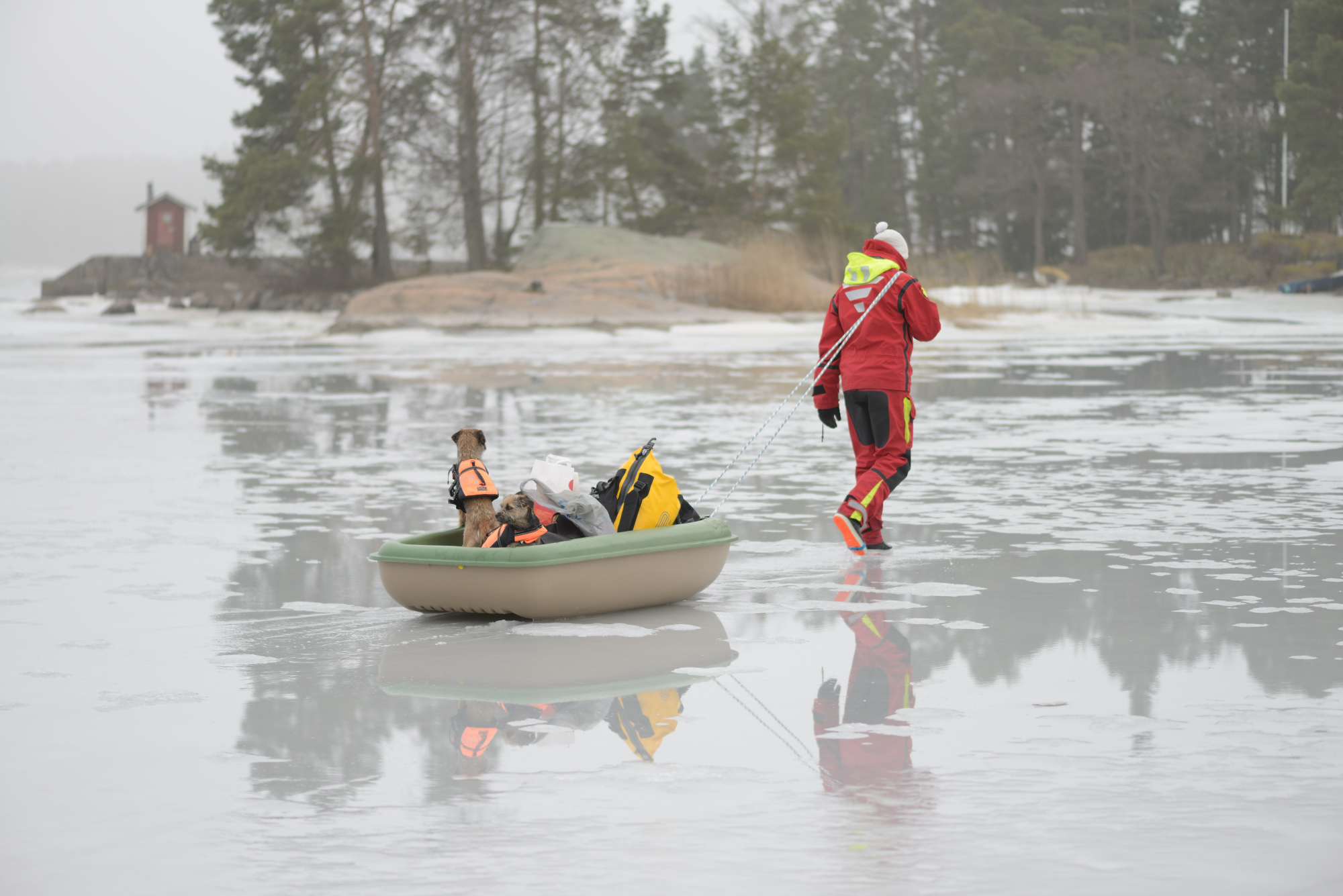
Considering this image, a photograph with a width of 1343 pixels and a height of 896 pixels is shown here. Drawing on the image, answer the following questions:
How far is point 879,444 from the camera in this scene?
309 inches

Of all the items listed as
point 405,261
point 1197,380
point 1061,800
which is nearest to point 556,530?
point 1061,800

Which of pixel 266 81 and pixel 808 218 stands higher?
pixel 266 81

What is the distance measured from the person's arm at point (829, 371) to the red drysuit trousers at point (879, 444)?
12 cm

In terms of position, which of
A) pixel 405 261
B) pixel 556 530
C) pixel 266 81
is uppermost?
pixel 266 81

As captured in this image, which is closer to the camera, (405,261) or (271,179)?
(271,179)

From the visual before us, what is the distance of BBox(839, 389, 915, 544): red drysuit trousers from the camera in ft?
25.2

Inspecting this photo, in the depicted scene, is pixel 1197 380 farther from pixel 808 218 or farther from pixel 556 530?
pixel 808 218

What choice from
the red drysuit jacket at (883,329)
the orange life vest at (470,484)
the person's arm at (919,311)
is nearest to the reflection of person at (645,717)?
the orange life vest at (470,484)

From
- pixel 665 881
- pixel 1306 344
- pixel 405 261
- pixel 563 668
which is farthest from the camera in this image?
pixel 405 261

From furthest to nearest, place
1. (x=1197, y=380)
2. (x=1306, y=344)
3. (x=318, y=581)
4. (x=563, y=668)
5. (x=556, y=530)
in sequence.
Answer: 1. (x=1306, y=344)
2. (x=1197, y=380)
3. (x=318, y=581)
4. (x=556, y=530)
5. (x=563, y=668)

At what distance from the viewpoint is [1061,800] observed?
3750mm

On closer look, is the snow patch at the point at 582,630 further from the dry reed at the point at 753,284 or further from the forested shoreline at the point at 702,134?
the forested shoreline at the point at 702,134

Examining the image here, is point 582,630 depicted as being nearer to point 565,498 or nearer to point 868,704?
point 565,498

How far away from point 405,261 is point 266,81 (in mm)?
7080
